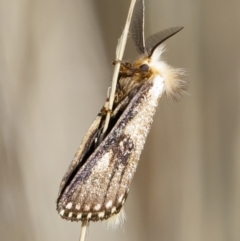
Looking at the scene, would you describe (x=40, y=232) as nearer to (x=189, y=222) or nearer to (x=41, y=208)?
(x=41, y=208)

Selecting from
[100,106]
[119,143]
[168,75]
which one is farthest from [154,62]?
[100,106]

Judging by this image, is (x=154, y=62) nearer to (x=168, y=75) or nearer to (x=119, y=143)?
(x=168, y=75)

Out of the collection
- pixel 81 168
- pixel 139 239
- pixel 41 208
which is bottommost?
pixel 139 239

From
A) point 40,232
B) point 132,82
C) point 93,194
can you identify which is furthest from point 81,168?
point 40,232

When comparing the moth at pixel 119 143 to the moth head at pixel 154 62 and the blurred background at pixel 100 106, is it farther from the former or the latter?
the blurred background at pixel 100 106

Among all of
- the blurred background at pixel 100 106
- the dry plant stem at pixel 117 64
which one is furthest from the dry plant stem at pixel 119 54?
the blurred background at pixel 100 106

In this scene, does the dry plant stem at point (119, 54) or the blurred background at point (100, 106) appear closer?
the dry plant stem at point (119, 54)

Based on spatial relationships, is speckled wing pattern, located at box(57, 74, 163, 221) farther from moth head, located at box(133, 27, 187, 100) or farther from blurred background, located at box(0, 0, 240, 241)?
blurred background, located at box(0, 0, 240, 241)

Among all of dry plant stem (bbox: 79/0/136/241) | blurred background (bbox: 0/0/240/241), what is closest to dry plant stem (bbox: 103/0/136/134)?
dry plant stem (bbox: 79/0/136/241)
